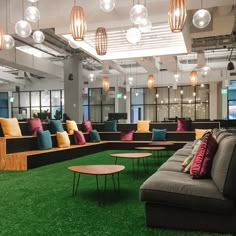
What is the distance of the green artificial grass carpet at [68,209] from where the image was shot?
2.39 metres

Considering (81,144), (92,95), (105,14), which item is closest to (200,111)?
(92,95)

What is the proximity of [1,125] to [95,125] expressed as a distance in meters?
4.57

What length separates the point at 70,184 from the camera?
13.5ft

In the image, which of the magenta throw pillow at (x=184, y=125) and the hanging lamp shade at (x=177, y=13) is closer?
the hanging lamp shade at (x=177, y=13)

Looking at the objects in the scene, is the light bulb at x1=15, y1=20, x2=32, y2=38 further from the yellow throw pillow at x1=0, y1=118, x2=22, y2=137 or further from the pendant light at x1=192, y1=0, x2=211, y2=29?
the pendant light at x1=192, y1=0, x2=211, y2=29

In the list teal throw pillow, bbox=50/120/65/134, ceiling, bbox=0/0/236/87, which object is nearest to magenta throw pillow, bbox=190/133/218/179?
ceiling, bbox=0/0/236/87

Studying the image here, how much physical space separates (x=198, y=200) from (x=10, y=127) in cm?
498

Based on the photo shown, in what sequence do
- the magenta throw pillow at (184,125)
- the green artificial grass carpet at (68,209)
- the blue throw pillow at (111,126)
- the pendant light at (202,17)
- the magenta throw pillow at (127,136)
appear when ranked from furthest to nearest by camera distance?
the blue throw pillow at (111,126), the magenta throw pillow at (127,136), the magenta throw pillow at (184,125), the pendant light at (202,17), the green artificial grass carpet at (68,209)

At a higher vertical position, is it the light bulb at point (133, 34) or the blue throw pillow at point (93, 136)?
the light bulb at point (133, 34)

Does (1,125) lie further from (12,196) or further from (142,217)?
(142,217)

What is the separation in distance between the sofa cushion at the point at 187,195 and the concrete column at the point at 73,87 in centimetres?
990

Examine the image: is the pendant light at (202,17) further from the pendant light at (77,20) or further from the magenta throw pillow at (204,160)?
the magenta throw pillow at (204,160)

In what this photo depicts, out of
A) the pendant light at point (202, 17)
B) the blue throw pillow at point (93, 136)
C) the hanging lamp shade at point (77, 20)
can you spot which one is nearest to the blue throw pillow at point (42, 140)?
the blue throw pillow at point (93, 136)

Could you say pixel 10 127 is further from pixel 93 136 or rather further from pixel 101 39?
pixel 93 136
